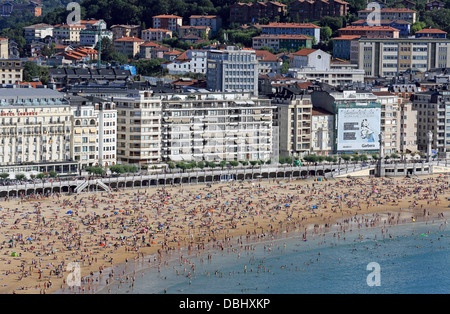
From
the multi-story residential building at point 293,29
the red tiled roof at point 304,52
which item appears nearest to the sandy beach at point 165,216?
the red tiled roof at point 304,52

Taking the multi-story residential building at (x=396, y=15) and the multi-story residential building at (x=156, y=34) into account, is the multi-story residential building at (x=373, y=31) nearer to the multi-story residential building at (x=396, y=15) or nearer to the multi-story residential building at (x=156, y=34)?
the multi-story residential building at (x=396, y=15)

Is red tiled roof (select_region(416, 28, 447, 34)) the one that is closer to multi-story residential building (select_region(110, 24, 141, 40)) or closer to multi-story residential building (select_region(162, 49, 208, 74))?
multi-story residential building (select_region(162, 49, 208, 74))

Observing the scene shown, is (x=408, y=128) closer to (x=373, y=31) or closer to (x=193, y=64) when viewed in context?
(x=193, y=64)

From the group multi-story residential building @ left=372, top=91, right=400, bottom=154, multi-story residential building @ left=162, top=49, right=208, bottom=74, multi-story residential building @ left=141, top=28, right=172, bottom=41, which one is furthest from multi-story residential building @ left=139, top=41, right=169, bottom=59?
multi-story residential building @ left=372, top=91, right=400, bottom=154

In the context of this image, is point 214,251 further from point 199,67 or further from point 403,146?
point 199,67

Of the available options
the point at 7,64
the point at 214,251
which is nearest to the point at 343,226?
the point at 214,251

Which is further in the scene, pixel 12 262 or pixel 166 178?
pixel 166 178
